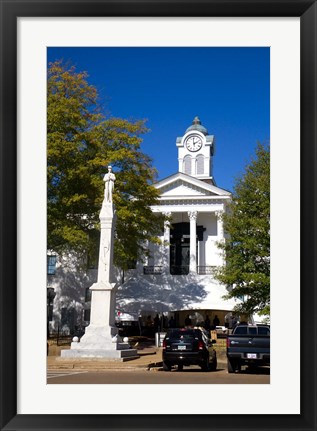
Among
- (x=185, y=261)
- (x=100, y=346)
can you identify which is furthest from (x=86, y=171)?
(x=185, y=261)

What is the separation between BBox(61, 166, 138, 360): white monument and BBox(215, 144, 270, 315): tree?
8475mm

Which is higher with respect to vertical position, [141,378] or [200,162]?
[200,162]

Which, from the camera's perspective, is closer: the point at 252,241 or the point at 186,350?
the point at 186,350

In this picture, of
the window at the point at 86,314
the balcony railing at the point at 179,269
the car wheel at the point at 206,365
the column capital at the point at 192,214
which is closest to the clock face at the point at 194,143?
the column capital at the point at 192,214

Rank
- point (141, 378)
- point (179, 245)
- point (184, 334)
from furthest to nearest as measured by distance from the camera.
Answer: point (179, 245)
point (184, 334)
point (141, 378)

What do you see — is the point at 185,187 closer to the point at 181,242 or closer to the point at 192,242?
the point at 192,242

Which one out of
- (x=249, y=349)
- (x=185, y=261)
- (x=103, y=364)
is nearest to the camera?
(x=249, y=349)

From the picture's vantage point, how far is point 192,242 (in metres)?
53.0

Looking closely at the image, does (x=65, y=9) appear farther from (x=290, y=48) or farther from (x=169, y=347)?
(x=169, y=347)

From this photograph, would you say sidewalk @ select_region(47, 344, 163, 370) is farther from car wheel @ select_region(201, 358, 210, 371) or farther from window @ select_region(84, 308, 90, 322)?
window @ select_region(84, 308, 90, 322)

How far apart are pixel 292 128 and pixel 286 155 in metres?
0.36

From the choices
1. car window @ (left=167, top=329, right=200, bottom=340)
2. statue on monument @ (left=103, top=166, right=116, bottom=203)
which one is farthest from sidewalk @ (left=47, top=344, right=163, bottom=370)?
statue on monument @ (left=103, top=166, right=116, bottom=203)

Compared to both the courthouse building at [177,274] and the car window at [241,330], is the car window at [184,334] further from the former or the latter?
the courthouse building at [177,274]

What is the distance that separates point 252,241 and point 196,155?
34552 millimetres
